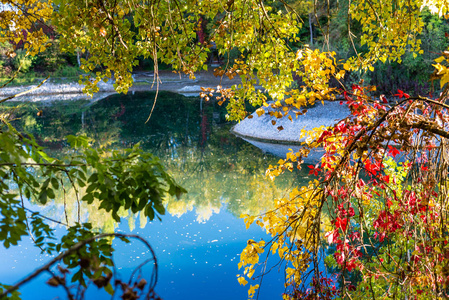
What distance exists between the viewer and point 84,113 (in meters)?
17.6

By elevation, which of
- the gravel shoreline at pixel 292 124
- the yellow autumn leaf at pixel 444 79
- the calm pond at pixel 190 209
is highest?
the yellow autumn leaf at pixel 444 79

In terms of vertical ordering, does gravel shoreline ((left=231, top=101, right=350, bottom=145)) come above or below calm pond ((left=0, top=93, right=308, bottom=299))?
above

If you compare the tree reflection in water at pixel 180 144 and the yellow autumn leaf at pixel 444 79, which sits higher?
the yellow autumn leaf at pixel 444 79

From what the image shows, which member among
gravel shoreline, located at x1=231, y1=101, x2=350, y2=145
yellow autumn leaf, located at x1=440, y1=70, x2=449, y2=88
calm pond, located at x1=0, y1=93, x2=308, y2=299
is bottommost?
calm pond, located at x1=0, y1=93, x2=308, y2=299

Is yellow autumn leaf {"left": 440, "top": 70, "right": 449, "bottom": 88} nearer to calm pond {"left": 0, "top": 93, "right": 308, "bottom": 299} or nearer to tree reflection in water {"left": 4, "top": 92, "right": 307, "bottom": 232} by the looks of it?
calm pond {"left": 0, "top": 93, "right": 308, "bottom": 299}

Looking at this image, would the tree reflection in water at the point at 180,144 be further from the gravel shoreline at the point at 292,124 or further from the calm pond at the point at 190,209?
the gravel shoreline at the point at 292,124

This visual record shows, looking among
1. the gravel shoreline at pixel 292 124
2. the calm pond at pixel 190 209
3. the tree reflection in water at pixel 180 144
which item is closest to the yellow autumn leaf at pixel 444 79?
the calm pond at pixel 190 209

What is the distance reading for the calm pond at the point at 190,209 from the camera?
5.49 m

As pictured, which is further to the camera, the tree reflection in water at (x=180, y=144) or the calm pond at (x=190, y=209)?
the tree reflection in water at (x=180, y=144)

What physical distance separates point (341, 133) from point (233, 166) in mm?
7777

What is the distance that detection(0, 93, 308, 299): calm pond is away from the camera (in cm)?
549

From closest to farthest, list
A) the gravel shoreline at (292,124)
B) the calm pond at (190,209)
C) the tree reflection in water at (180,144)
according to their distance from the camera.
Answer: the calm pond at (190,209) → the tree reflection in water at (180,144) → the gravel shoreline at (292,124)

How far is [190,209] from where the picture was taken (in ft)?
25.2

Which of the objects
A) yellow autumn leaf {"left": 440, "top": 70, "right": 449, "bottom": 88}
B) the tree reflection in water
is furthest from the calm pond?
yellow autumn leaf {"left": 440, "top": 70, "right": 449, "bottom": 88}
